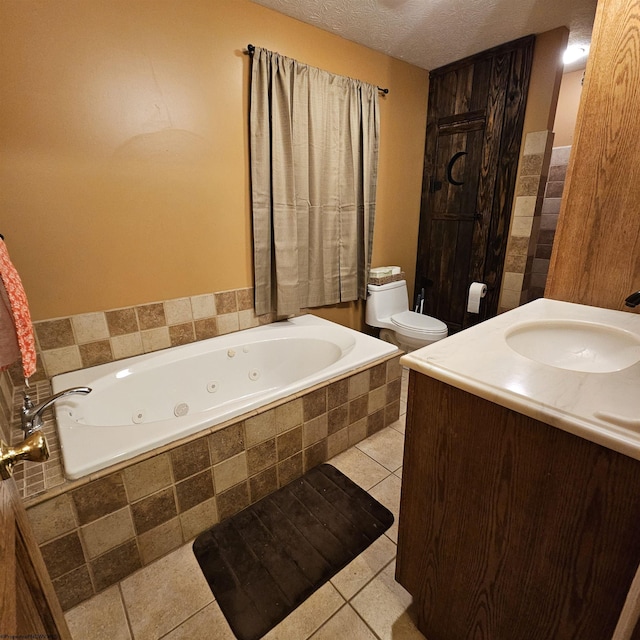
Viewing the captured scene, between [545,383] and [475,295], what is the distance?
2.10 metres

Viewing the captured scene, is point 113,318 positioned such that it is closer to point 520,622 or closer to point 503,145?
point 520,622

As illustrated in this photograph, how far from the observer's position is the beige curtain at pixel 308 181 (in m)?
2.05

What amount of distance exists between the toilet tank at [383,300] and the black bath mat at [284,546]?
56.1 inches

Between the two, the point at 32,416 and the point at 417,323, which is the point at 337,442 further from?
the point at 32,416

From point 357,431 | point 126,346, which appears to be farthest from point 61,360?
point 357,431

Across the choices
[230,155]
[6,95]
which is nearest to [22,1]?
[6,95]

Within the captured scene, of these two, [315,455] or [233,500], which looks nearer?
[233,500]

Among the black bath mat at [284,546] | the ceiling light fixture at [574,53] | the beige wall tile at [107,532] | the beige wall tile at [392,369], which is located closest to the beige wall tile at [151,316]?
the beige wall tile at [107,532]

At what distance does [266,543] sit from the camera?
1432 mm

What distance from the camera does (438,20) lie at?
6.88 feet

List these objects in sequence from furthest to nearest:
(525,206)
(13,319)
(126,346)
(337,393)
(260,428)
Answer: (525,206)
(126,346)
(337,393)
(260,428)
(13,319)

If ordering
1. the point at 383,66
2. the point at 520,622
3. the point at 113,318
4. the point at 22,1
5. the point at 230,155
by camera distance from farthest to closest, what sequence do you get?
the point at 383,66
the point at 230,155
the point at 113,318
the point at 22,1
the point at 520,622

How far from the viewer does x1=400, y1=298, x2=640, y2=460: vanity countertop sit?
0.61m

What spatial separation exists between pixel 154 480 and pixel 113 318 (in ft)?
3.12
